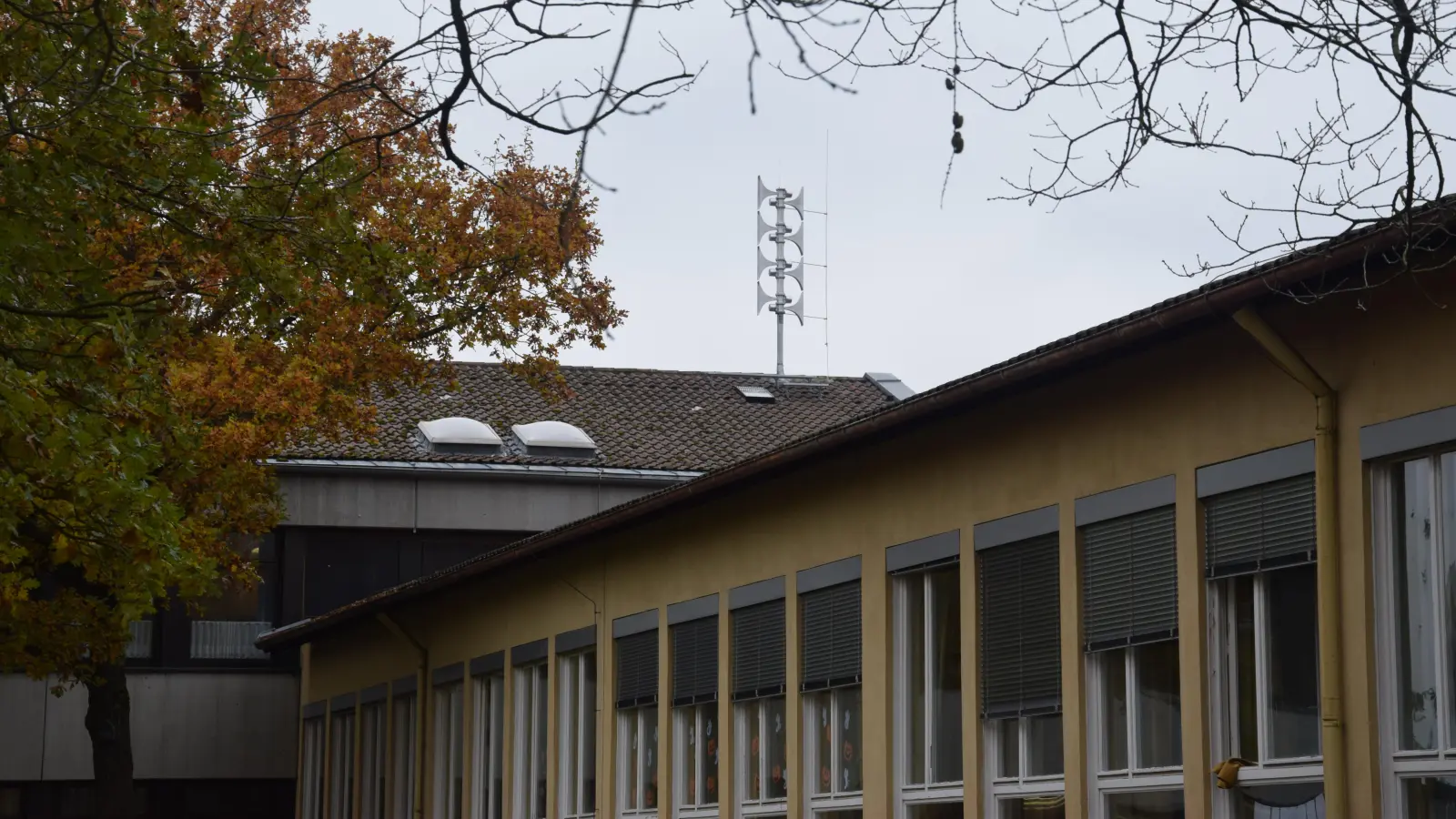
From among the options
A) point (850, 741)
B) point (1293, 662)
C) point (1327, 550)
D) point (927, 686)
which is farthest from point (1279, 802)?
point (850, 741)

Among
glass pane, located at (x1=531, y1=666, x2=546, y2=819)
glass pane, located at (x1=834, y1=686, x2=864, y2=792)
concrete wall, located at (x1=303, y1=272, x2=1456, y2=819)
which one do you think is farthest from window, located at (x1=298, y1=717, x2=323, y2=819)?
glass pane, located at (x1=834, y1=686, x2=864, y2=792)

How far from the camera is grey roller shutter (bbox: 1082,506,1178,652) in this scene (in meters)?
12.5

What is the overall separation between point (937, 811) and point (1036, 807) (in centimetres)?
141

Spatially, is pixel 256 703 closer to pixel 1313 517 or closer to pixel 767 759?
pixel 767 759

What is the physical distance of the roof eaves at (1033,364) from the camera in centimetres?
998

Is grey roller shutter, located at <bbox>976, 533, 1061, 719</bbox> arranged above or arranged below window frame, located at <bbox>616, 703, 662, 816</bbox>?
above

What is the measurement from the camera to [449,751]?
26.5 m

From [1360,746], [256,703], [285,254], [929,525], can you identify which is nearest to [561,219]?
[1360,746]

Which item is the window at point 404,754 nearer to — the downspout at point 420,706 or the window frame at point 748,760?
the downspout at point 420,706

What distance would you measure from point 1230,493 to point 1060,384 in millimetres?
2039

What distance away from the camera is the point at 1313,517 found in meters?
11.3

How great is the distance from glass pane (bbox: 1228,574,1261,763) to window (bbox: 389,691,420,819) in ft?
55.8

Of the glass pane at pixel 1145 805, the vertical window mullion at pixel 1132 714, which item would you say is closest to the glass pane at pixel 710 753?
the glass pane at pixel 1145 805

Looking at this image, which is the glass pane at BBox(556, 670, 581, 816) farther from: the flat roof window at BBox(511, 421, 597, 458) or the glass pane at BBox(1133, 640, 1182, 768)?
the flat roof window at BBox(511, 421, 597, 458)
